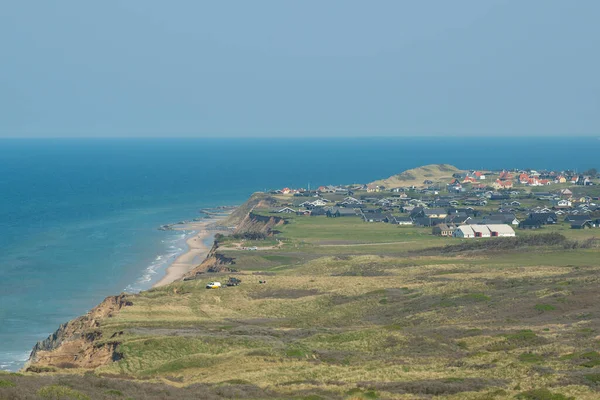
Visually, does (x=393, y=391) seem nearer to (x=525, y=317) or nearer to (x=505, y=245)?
(x=525, y=317)

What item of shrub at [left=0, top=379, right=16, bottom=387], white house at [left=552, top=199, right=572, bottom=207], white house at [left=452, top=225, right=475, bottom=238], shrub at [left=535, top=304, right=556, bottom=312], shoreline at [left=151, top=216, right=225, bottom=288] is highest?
shrub at [left=0, top=379, right=16, bottom=387]

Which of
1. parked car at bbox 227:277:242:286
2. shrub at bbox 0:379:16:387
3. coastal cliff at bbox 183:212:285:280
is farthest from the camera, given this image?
coastal cliff at bbox 183:212:285:280

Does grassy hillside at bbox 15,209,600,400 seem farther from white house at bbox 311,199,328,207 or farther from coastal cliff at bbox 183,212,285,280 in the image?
white house at bbox 311,199,328,207

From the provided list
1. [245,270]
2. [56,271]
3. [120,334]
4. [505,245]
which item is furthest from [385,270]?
[56,271]

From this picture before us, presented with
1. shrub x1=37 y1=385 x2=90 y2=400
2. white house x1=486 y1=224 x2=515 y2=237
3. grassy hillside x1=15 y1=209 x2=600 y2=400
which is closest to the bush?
grassy hillside x1=15 y1=209 x2=600 y2=400

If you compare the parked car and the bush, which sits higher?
the bush

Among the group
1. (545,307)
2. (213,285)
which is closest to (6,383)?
(545,307)

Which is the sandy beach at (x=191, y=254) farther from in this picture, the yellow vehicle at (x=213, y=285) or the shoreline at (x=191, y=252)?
the yellow vehicle at (x=213, y=285)

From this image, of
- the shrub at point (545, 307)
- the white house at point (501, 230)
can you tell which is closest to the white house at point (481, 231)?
the white house at point (501, 230)
